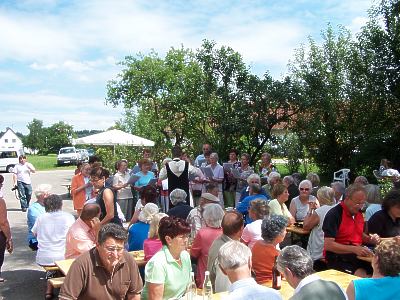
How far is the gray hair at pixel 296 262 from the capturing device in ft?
9.48

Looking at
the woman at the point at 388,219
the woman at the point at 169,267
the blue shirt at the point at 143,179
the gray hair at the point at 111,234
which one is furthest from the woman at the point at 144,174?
the gray hair at the point at 111,234

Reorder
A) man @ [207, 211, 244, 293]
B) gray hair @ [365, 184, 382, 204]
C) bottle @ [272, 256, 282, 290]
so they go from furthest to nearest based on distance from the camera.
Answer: gray hair @ [365, 184, 382, 204], man @ [207, 211, 244, 293], bottle @ [272, 256, 282, 290]

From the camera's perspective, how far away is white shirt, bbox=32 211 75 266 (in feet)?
18.6

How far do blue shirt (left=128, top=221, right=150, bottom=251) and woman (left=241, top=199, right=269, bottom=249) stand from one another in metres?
1.26

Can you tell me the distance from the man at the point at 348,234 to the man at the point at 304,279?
1.97 metres

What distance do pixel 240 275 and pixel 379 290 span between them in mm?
900

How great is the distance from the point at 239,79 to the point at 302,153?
4884 millimetres

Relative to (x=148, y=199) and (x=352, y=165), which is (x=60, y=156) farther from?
(x=148, y=199)

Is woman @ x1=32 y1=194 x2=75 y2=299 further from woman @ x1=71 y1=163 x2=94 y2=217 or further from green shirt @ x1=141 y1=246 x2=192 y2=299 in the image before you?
woman @ x1=71 y1=163 x2=94 y2=217

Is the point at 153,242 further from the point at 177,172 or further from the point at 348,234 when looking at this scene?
the point at 177,172

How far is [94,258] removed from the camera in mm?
3197

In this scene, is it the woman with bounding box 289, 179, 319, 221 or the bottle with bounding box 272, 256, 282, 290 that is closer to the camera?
the bottle with bounding box 272, 256, 282, 290

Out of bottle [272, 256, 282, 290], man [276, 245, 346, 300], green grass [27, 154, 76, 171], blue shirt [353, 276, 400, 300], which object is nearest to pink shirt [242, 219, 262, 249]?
bottle [272, 256, 282, 290]

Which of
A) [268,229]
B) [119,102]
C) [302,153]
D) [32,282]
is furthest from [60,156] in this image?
[268,229]
